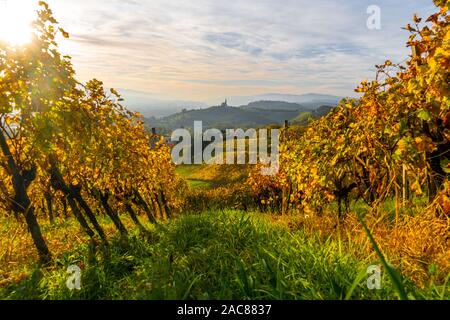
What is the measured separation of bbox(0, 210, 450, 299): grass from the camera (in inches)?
128

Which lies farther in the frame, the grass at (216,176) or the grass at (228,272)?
the grass at (216,176)

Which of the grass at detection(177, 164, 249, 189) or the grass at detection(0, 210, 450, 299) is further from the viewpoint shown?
the grass at detection(177, 164, 249, 189)

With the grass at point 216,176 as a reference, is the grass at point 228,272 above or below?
above

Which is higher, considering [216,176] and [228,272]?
[228,272]

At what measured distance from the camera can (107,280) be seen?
4.79 metres

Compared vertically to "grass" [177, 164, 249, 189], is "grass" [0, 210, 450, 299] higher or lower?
higher

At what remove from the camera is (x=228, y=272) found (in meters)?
3.97

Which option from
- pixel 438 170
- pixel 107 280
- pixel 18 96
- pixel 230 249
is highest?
pixel 18 96

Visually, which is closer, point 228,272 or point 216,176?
point 228,272

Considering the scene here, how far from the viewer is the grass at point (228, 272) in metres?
3.24

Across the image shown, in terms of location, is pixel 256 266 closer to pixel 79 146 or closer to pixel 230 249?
pixel 230 249
